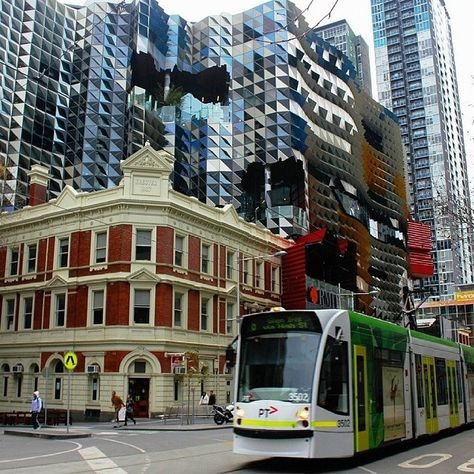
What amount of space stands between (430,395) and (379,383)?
4594mm

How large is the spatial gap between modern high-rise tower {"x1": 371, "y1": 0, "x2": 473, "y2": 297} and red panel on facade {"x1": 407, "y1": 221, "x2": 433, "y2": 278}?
51.7 m

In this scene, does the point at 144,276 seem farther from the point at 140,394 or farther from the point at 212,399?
the point at 212,399

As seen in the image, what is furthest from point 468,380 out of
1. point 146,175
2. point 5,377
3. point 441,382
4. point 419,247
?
point 419,247

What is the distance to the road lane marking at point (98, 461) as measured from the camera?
489 inches

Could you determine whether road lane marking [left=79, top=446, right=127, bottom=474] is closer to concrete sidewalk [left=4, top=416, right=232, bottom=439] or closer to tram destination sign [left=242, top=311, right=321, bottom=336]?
tram destination sign [left=242, top=311, right=321, bottom=336]

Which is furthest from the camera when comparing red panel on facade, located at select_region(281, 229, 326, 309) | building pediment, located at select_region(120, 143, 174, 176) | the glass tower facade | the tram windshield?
the glass tower facade

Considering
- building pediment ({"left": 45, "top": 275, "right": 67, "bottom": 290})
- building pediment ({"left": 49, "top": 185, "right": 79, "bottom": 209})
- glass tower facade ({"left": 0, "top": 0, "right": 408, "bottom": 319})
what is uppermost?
glass tower facade ({"left": 0, "top": 0, "right": 408, "bottom": 319})

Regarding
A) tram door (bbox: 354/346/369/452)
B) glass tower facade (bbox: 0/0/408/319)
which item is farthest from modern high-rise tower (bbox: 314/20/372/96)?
tram door (bbox: 354/346/369/452)

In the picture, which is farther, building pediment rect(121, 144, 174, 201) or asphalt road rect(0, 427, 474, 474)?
building pediment rect(121, 144, 174, 201)

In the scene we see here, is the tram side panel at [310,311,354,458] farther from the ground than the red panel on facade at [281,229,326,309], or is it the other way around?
the red panel on facade at [281,229,326,309]

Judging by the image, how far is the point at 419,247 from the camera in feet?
242

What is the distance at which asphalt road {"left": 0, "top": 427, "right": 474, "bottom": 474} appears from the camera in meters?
12.4

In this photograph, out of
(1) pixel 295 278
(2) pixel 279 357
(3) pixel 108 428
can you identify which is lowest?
(3) pixel 108 428

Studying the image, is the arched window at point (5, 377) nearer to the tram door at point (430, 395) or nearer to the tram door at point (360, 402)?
the tram door at point (430, 395)
